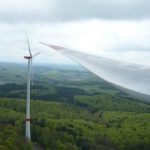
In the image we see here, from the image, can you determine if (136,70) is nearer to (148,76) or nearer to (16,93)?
(148,76)

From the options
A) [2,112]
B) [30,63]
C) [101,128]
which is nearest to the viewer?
[30,63]

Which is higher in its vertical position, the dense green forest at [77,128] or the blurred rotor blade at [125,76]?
the blurred rotor blade at [125,76]

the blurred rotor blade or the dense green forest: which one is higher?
the blurred rotor blade

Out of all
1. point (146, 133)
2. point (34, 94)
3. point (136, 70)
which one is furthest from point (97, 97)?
point (136, 70)

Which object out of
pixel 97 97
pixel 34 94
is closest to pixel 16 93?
pixel 34 94

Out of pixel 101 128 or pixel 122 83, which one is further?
pixel 101 128

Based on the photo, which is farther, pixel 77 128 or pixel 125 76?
pixel 77 128

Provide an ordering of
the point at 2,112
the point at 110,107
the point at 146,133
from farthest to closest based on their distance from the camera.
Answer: the point at 110,107 < the point at 2,112 < the point at 146,133

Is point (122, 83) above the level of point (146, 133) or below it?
above

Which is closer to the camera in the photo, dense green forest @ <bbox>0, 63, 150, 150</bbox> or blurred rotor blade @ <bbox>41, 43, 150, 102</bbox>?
blurred rotor blade @ <bbox>41, 43, 150, 102</bbox>

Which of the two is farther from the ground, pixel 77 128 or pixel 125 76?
pixel 125 76

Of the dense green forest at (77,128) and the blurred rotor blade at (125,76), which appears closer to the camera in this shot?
the blurred rotor blade at (125,76)
